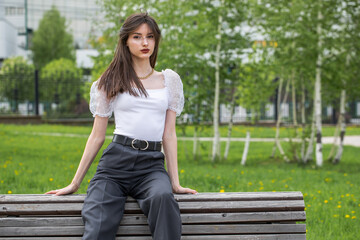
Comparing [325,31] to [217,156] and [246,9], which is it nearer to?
[246,9]

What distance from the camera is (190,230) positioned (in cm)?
265

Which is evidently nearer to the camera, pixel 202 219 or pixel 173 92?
pixel 202 219

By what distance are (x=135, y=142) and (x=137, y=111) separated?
192 mm

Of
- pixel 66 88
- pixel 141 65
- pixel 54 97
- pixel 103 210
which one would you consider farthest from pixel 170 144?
pixel 54 97

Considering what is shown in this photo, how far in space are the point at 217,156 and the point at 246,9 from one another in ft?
11.1

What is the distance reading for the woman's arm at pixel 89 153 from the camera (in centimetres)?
281

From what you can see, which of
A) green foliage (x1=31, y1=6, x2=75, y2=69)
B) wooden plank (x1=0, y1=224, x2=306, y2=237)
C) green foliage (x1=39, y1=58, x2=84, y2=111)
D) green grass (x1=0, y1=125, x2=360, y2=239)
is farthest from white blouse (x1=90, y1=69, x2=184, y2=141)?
green foliage (x1=31, y1=6, x2=75, y2=69)

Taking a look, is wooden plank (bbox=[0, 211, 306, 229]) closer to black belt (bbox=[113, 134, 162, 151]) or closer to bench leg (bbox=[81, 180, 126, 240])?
bench leg (bbox=[81, 180, 126, 240])

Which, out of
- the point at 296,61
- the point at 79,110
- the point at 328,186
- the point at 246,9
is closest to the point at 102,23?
the point at 246,9

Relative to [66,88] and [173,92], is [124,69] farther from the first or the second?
[66,88]

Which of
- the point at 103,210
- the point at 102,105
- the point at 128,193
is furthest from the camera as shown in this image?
the point at 102,105

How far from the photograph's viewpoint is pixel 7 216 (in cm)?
269

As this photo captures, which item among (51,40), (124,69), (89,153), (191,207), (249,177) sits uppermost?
(51,40)

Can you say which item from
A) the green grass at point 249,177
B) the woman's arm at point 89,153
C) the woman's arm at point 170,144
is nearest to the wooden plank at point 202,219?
the woman's arm at point 89,153
